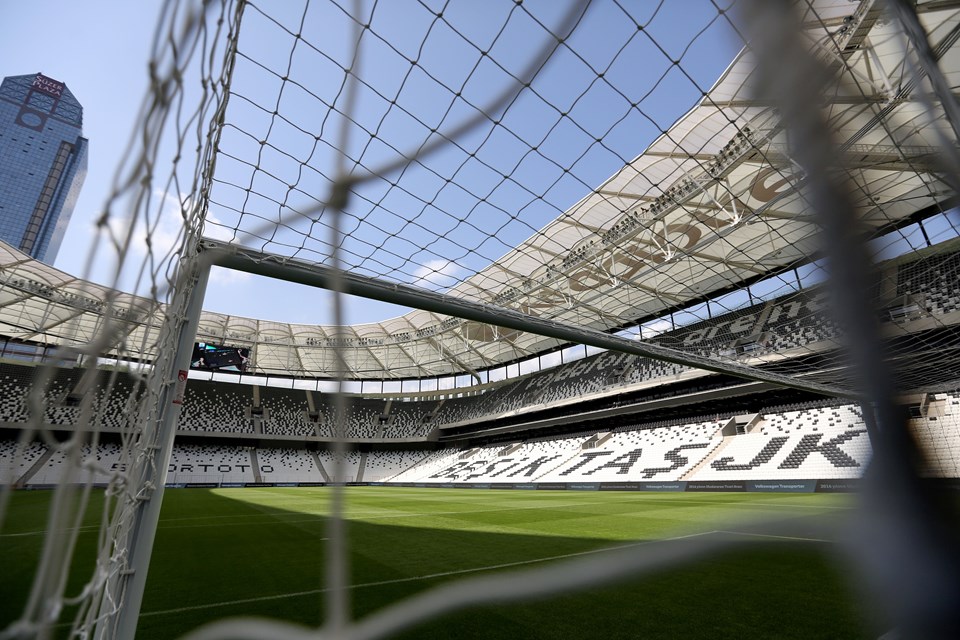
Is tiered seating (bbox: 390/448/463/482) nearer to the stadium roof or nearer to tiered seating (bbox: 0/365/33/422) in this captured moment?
the stadium roof

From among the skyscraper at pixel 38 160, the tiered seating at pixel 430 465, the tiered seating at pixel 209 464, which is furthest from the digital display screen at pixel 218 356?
the skyscraper at pixel 38 160

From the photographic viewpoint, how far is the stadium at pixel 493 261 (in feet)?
2.05

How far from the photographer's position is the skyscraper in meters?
51.7

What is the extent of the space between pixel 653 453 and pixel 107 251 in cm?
2070

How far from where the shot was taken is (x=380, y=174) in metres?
4.07

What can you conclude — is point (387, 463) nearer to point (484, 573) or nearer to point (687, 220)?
point (687, 220)

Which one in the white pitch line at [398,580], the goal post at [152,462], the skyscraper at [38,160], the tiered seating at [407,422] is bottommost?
the white pitch line at [398,580]

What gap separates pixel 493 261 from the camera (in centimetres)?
615

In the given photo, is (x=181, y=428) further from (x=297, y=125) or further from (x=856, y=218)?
(x=856, y=218)

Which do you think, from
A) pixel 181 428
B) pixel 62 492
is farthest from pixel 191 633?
pixel 181 428

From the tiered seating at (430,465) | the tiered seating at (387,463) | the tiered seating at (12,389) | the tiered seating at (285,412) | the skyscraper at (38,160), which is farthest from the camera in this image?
the skyscraper at (38,160)

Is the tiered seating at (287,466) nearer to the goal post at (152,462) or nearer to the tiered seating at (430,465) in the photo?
the tiered seating at (430,465)

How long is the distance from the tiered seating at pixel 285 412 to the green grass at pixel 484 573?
25.8 m

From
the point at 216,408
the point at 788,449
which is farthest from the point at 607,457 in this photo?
the point at 216,408
